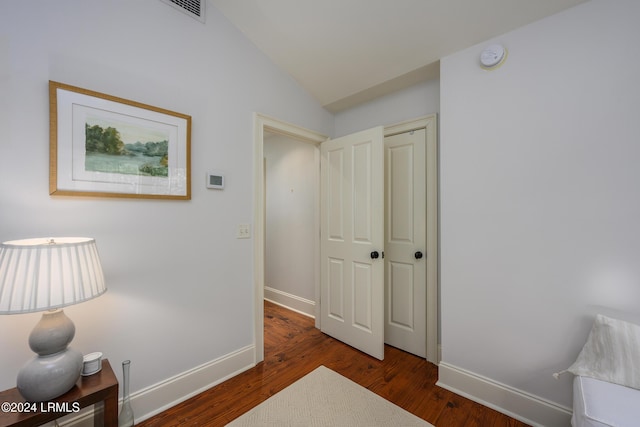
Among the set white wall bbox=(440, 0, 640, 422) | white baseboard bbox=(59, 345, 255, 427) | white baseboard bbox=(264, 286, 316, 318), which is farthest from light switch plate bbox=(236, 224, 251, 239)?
white wall bbox=(440, 0, 640, 422)

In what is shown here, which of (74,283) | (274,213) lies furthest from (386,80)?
(74,283)

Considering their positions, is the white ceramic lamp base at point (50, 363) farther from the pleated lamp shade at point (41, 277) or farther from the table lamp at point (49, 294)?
the pleated lamp shade at point (41, 277)

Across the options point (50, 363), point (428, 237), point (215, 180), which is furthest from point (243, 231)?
point (428, 237)

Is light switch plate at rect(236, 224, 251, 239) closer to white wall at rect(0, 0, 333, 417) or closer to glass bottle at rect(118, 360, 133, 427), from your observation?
white wall at rect(0, 0, 333, 417)

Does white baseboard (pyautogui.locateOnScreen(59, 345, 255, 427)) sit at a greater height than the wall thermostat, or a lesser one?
lesser

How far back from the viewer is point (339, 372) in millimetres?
2104

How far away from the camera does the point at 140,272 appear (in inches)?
63.1

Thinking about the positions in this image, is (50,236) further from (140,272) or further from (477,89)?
(477,89)

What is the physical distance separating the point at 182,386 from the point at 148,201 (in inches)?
50.1

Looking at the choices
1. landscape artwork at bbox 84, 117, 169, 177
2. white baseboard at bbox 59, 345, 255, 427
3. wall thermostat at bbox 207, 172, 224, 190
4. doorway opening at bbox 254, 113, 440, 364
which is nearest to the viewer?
landscape artwork at bbox 84, 117, 169, 177

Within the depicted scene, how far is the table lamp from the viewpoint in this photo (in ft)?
3.32

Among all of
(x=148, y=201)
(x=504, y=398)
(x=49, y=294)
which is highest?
(x=148, y=201)

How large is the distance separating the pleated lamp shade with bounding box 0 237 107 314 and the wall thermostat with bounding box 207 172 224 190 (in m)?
0.88

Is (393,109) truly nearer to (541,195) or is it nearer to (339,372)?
(541,195)
